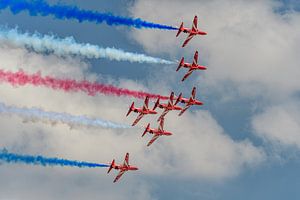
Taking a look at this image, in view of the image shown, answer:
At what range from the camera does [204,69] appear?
653ft

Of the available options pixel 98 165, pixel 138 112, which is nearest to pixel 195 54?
pixel 138 112

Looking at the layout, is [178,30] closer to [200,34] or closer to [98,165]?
[200,34]

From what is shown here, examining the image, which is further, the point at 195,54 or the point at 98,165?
the point at 195,54

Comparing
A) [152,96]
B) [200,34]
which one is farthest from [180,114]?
[200,34]

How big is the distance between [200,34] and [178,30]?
6511 millimetres

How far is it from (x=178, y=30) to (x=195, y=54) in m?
13.1

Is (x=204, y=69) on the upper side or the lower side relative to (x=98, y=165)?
upper

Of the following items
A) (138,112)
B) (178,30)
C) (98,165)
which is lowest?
(98,165)

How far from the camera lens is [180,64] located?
19500cm

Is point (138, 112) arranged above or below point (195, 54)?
below

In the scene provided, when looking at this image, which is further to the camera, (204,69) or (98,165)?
(204,69)

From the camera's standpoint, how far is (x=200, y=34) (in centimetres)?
19150

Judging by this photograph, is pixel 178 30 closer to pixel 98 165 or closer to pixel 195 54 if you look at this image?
pixel 195 54

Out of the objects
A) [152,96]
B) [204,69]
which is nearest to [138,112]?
[152,96]
